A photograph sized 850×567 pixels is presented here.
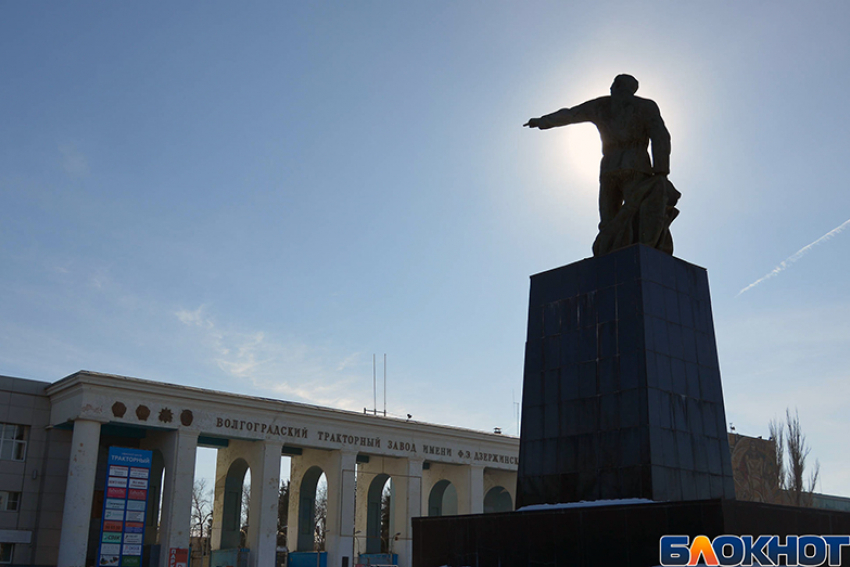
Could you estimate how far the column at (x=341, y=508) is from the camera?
3638 cm

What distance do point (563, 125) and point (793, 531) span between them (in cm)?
817

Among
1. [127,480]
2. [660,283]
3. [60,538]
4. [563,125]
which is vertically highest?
[563,125]

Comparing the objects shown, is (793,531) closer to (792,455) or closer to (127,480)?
(127,480)

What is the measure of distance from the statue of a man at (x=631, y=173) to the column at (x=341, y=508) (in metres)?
25.6

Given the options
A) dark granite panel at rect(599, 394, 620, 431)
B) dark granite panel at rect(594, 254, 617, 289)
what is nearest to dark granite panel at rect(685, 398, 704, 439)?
dark granite panel at rect(599, 394, 620, 431)

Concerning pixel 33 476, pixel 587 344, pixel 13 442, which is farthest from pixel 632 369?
pixel 13 442

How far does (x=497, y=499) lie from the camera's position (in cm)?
4694

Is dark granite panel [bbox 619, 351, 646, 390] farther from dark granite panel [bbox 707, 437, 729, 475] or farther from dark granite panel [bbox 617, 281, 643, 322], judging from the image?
dark granite panel [bbox 707, 437, 729, 475]

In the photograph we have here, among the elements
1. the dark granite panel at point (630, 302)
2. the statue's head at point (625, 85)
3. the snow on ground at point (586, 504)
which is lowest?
the snow on ground at point (586, 504)

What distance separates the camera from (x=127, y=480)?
3069 cm

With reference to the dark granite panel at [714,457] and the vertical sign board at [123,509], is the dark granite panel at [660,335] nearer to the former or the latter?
the dark granite panel at [714,457]

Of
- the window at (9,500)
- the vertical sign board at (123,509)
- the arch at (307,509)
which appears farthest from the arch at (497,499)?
the window at (9,500)

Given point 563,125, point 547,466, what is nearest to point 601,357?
point 547,466

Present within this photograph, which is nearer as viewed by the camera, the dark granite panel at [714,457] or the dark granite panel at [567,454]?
the dark granite panel at [714,457]
